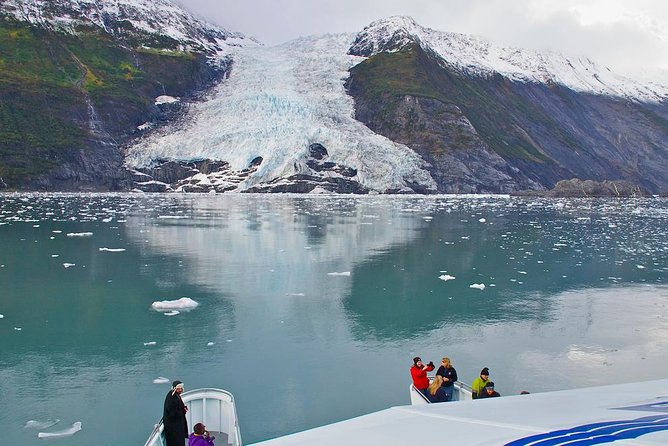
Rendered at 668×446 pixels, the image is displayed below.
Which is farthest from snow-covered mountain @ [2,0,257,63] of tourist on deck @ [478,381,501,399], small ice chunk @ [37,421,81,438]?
tourist on deck @ [478,381,501,399]

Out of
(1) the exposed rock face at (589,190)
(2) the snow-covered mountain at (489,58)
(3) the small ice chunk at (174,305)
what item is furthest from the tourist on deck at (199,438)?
(2) the snow-covered mountain at (489,58)

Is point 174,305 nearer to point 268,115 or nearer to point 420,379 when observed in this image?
point 420,379

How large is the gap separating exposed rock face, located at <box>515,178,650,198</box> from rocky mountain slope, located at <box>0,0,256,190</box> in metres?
70.1

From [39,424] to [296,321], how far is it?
26.9 feet

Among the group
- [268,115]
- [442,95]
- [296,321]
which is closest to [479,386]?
[296,321]

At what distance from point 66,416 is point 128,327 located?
574 cm

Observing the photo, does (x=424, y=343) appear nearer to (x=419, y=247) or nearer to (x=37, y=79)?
(x=419, y=247)

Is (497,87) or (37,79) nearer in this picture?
(37,79)

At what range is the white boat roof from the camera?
15.4 feet

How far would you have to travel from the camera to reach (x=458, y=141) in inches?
4230

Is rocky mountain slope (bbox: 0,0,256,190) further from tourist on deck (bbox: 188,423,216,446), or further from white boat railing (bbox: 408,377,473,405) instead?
tourist on deck (bbox: 188,423,216,446)

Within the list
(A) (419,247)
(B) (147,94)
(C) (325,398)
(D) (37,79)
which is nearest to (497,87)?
(B) (147,94)

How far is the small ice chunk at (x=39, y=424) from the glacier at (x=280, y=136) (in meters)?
83.7

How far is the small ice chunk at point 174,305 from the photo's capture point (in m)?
18.2
